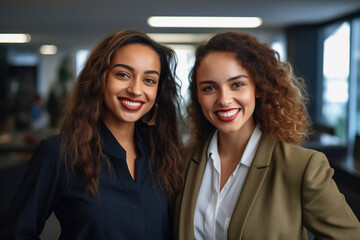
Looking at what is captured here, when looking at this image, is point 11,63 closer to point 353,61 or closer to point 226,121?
point 353,61

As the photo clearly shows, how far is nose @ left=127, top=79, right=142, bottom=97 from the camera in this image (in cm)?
159

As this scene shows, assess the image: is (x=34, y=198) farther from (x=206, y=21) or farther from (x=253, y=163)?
(x=206, y=21)

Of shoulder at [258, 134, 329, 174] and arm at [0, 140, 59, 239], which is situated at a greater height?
shoulder at [258, 134, 329, 174]

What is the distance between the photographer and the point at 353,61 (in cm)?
716

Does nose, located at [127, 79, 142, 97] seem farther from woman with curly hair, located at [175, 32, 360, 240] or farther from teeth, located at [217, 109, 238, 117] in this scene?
teeth, located at [217, 109, 238, 117]

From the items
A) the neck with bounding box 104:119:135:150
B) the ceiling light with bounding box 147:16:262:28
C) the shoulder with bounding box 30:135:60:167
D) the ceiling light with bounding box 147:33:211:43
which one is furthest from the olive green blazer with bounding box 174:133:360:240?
the ceiling light with bounding box 147:33:211:43

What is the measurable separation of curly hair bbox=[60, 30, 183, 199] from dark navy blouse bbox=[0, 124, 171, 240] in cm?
5

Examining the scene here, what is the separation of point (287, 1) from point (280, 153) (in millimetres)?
5313

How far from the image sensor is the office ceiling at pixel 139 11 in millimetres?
6273

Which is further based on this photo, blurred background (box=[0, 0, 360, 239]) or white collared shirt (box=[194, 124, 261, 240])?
blurred background (box=[0, 0, 360, 239])

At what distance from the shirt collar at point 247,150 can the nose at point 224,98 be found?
242mm

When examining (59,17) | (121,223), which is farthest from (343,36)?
(121,223)

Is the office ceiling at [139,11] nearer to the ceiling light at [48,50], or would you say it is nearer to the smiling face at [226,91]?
the smiling face at [226,91]

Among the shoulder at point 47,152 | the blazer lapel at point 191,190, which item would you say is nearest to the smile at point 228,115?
the blazer lapel at point 191,190
